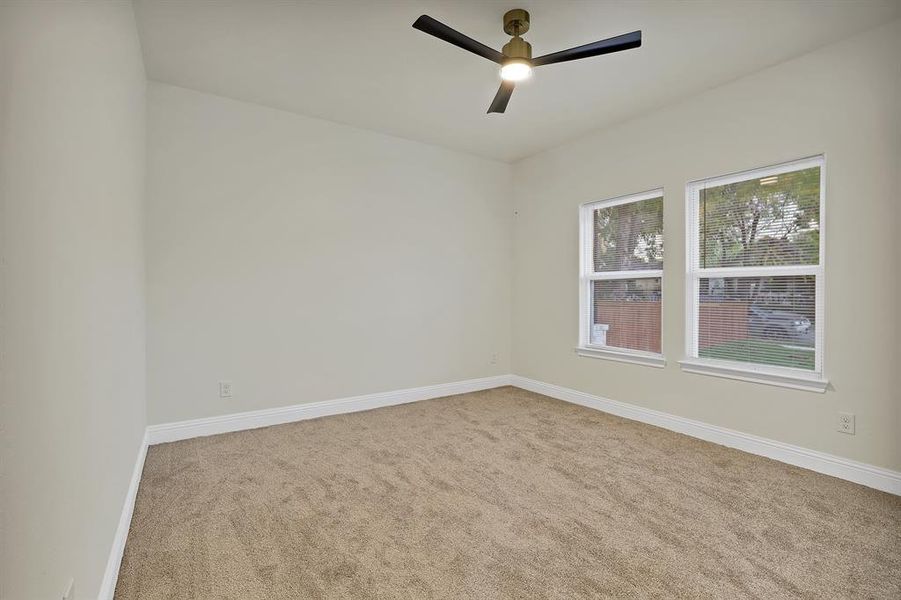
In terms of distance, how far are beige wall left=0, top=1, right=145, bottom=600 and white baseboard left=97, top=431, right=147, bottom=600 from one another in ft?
0.23

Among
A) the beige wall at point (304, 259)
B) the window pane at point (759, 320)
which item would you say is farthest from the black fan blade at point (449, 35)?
the window pane at point (759, 320)

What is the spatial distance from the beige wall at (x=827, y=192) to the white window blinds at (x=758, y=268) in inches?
4.0

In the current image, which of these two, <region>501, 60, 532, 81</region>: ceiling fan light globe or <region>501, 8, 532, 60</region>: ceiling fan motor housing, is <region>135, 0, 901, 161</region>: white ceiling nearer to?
<region>501, 8, 532, 60</region>: ceiling fan motor housing

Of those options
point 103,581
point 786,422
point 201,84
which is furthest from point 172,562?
point 786,422

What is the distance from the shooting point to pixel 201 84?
333cm

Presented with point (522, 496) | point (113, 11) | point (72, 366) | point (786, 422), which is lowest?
point (522, 496)

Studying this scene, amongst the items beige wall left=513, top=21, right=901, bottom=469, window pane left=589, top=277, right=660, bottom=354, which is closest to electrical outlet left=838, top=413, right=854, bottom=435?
beige wall left=513, top=21, right=901, bottom=469

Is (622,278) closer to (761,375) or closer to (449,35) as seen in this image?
(761,375)

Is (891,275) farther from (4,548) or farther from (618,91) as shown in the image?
(4,548)

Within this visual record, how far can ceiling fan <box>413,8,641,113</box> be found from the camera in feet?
7.47

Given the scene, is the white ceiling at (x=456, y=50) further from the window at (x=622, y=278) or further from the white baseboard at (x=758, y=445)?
the white baseboard at (x=758, y=445)

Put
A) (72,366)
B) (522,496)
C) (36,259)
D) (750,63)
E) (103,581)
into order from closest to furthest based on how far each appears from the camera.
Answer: (36,259) < (72,366) < (103,581) < (522,496) < (750,63)

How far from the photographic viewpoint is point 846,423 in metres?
2.76

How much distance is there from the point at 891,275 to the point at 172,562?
13.1 feet
